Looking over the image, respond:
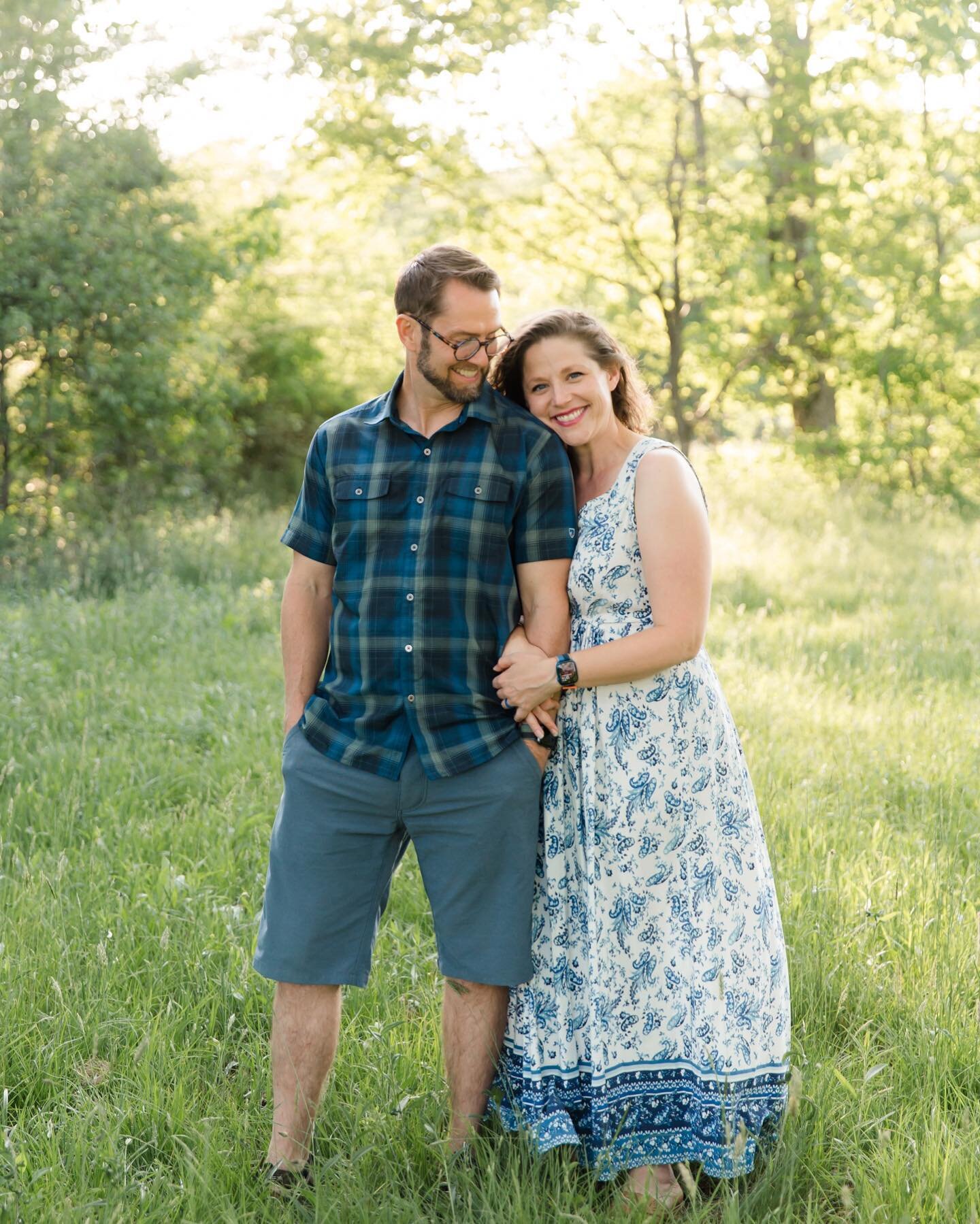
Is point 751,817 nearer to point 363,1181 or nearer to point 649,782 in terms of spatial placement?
point 649,782

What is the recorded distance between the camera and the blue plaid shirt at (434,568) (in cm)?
279

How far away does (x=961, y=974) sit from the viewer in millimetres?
3404

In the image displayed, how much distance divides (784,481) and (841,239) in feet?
10.4

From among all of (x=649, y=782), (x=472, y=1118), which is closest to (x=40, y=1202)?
(x=472, y=1118)

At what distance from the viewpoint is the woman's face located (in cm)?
289

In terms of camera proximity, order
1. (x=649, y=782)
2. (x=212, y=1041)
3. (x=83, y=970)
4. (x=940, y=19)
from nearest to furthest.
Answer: (x=649, y=782) → (x=212, y=1041) → (x=83, y=970) → (x=940, y=19)

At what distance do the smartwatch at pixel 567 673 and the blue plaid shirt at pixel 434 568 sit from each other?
0.18m

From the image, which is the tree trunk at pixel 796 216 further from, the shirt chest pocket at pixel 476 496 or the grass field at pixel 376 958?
the shirt chest pocket at pixel 476 496

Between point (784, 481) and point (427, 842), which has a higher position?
point (784, 481)

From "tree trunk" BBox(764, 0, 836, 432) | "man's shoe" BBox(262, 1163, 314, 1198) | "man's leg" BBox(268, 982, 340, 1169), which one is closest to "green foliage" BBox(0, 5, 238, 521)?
"tree trunk" BBox(764, 0, 836, 432)

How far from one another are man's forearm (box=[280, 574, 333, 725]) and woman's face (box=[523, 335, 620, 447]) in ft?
2.44

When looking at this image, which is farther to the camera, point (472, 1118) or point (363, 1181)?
point (472, 1118)

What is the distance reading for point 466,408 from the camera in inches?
112

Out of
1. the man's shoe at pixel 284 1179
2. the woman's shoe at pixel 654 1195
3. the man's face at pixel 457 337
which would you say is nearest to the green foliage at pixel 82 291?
the man's face at pixel 457 337
